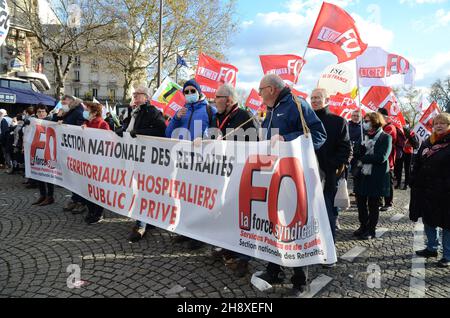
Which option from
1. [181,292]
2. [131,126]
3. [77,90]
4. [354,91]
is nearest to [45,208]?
[131,126]

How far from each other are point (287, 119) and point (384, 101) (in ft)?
24.4

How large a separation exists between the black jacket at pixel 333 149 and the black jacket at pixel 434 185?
1.06 meters

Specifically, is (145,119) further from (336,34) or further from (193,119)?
(336,34)

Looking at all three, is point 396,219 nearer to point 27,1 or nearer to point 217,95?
point 217,95

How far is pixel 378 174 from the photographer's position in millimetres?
4762

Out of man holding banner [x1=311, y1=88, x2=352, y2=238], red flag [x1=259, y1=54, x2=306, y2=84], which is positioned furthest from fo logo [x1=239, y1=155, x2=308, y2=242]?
red flag [x1=259, y1=54, x2=306, y2=84]

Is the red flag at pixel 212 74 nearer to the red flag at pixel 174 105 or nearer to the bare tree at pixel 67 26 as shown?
the red flag at pixel 174 105

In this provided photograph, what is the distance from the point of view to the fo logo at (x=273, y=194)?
2863 mm

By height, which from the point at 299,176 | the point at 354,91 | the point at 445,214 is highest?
the point at 354,91

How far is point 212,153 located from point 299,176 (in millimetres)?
1066

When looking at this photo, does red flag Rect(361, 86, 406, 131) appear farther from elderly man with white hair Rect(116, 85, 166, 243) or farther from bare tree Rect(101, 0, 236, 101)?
bare tree Rect(101, 0, 236, 101)

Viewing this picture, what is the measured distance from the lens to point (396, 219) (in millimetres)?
6020

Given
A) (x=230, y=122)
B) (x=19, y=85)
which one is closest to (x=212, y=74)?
(x=230, y=122)

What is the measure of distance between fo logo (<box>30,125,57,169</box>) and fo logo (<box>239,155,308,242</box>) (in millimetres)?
4051
